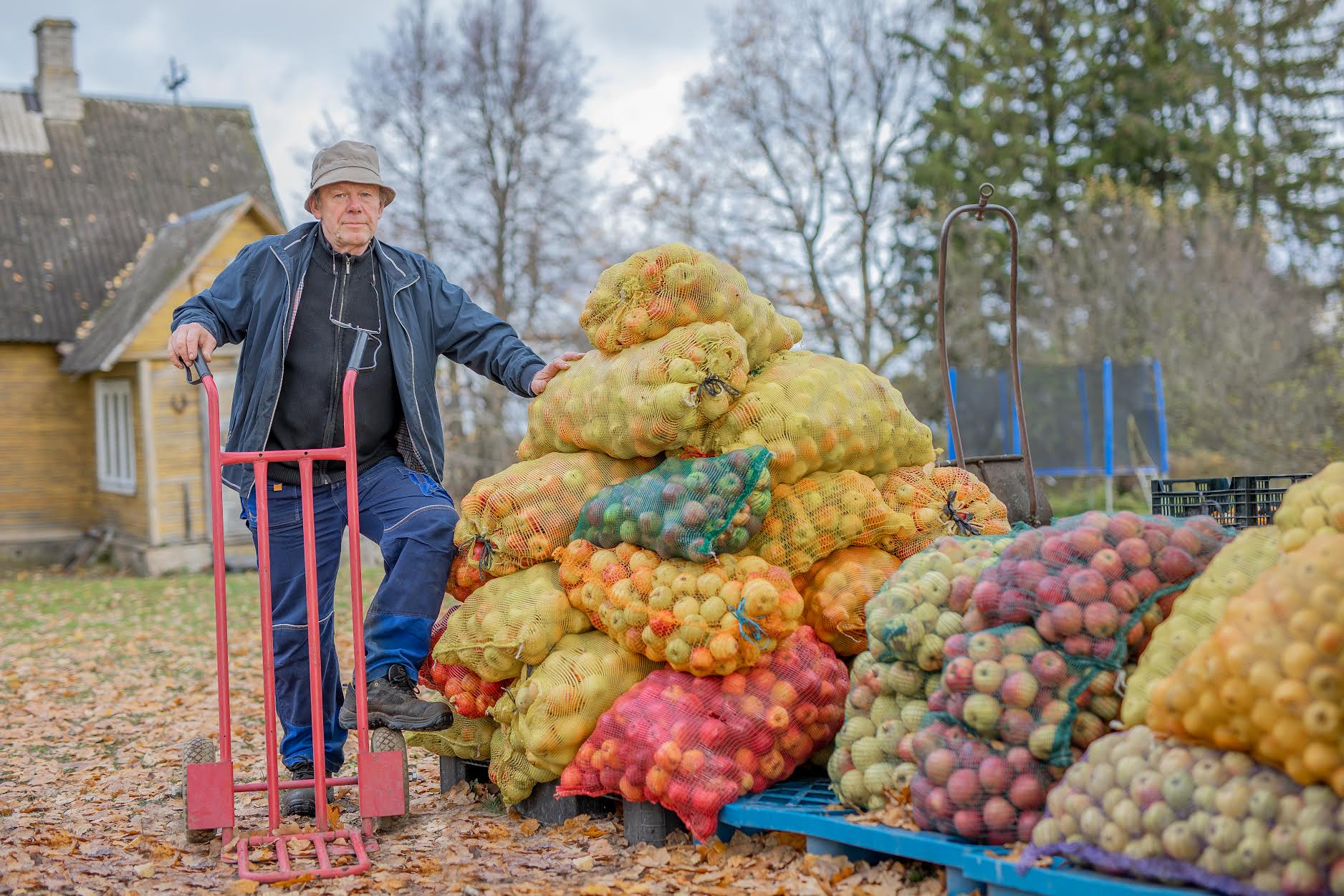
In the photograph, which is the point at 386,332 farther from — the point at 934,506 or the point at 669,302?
the point at 934,506

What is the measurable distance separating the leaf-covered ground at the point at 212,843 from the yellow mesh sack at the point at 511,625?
1.70 feet

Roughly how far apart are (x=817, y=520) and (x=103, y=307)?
15.4 meters

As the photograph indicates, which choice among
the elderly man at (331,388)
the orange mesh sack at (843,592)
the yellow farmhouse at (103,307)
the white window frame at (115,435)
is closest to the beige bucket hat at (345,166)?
the elderly man at (331,388)

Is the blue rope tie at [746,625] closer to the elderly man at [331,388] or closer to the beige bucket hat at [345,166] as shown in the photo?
the elderly man at [331,388]

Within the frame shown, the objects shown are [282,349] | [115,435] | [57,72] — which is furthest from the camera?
[57,72]

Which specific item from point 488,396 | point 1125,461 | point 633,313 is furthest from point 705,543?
point 488,396

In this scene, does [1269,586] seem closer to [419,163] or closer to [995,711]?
[995,711]

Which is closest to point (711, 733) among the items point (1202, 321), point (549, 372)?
point (549, 372)

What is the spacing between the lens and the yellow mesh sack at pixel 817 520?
3.63 metres

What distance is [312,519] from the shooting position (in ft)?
11.7

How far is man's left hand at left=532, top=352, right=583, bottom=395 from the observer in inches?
162

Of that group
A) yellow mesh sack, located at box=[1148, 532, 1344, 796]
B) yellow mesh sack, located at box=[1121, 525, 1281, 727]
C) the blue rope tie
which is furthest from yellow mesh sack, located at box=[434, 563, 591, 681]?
yellow mesh sack, located at box=[1148, 532, 1344, 796]

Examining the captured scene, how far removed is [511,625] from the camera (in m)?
3.70

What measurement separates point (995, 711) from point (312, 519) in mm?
2038
